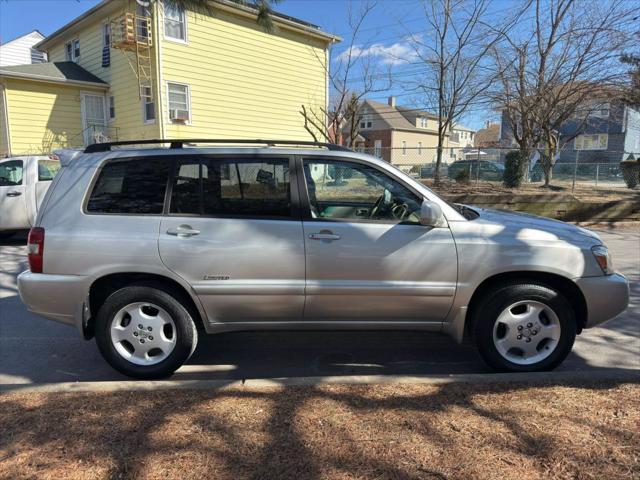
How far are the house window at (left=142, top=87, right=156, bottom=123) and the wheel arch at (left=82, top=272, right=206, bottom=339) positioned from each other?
48.6ft

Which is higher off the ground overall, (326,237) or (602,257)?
(326,237)

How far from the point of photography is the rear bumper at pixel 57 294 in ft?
11.8

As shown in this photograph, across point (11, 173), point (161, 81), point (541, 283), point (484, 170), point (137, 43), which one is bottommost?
point (541, 283)

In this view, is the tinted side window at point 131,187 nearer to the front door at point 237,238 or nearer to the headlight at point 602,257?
the front door at point 237,238

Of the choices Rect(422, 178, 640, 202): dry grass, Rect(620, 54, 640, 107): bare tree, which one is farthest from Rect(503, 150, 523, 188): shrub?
Rect(620, 54, 640, 107): bare tree

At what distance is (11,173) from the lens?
9.57m

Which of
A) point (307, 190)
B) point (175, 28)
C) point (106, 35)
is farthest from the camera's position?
point (106, 35)

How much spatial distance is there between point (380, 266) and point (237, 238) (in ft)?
3.55

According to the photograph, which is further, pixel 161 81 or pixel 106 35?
pixel 106 35

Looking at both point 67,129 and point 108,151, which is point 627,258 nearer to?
point 108,151

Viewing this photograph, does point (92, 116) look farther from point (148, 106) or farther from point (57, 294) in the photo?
point (57, 294)

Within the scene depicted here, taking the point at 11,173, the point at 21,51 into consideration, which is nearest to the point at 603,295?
the point at 11,173

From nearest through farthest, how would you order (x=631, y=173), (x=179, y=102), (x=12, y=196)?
(x=12, y=196) → (x=631, y=173) → (x=179, y=102)

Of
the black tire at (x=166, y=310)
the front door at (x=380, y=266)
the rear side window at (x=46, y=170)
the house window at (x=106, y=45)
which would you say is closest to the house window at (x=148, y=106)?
the house window at (x=106, y=45)
